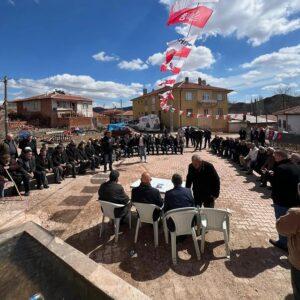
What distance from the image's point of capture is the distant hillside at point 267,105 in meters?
70.0

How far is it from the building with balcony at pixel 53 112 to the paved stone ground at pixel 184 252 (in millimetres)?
36878

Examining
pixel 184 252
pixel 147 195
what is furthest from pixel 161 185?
pixel 184 252

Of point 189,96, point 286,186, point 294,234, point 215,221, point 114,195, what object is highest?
point 189,96

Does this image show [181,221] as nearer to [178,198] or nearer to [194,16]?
[178,198]

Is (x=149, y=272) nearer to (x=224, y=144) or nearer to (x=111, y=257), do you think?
(x=111, y=257)

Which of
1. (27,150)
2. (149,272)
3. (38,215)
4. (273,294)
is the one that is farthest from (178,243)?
(27,150)

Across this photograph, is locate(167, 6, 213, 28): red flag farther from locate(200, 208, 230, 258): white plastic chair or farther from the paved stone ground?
locate(200, 208, 230, 258): white plastic chair

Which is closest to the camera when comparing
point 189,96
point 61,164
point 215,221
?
point 215,221

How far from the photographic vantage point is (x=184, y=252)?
5262 millimetres

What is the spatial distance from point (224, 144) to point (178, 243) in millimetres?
12585

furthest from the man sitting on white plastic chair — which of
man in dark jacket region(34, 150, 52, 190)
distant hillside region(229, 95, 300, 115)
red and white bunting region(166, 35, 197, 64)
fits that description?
distant hillside region(229, 95, 300, 115)

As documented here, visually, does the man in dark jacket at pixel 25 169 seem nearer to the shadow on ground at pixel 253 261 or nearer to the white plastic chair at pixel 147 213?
the white plastic chair at pixel 147 213

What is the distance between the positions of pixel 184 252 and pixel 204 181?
1.47m

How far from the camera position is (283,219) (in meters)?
3.20
